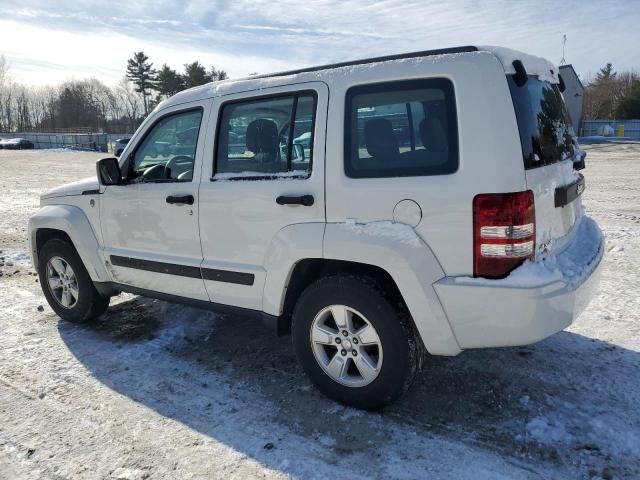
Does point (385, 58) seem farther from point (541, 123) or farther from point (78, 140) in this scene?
point (78, 140)

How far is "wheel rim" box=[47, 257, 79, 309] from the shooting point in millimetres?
4812

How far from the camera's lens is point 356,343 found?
123 inches

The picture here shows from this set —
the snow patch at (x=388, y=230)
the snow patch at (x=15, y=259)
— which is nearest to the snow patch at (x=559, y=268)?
the snow patch at (x=388, y=230)

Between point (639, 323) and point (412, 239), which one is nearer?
point (412, 239)

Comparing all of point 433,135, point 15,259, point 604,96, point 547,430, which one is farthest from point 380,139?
point 604,96

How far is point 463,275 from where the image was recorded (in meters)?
2.71

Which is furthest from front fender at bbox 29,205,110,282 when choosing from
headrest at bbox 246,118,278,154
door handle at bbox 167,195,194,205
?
headrest at bbox 246,118,278,154

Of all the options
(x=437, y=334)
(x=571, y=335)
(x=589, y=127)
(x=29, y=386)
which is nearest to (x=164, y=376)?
(x=29, y=386)

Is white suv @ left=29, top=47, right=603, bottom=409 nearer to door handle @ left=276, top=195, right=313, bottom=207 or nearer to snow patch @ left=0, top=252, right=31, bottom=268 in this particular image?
door handle @ left=276, top=195, right=313, bottom=207

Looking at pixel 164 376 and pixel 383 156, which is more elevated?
pixel 383 156

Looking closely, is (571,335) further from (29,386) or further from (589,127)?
(589,127)

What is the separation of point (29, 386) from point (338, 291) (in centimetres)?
237

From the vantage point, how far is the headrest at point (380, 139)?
9.70ft

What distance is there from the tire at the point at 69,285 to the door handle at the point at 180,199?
1508 millimetres
